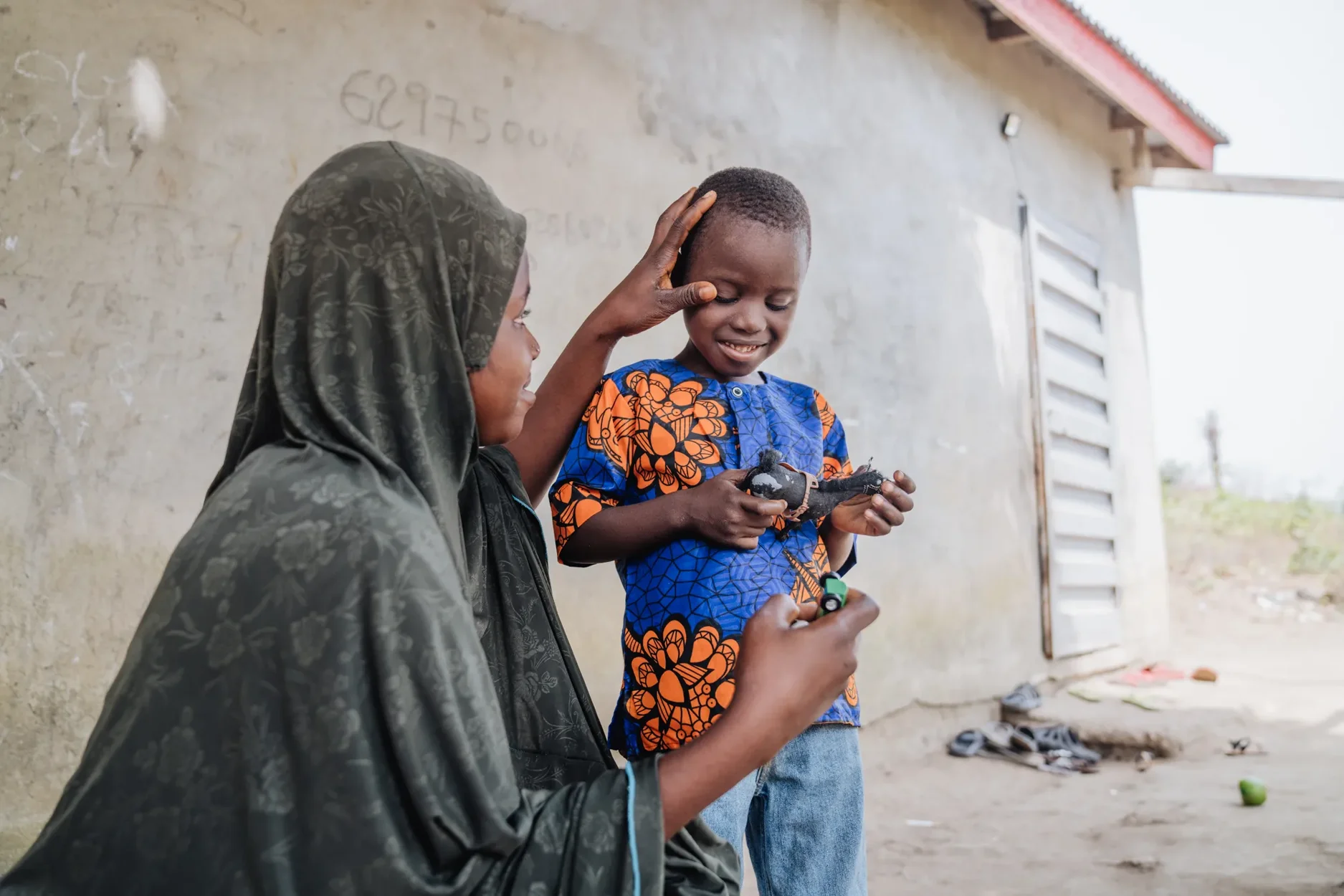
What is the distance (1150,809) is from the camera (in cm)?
460

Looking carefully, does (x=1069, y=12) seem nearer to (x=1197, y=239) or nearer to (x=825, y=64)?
(x=825, y=64)

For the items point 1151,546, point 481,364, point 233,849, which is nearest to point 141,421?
point 481,364

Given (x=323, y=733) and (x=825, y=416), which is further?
(x=825, y=416)

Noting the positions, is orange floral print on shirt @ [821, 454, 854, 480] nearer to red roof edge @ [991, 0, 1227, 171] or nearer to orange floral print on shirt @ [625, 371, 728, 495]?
orange floral print on shirt @ [625, 371, 728, 495]

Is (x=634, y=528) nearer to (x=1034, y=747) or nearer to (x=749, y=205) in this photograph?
(x=749, y=205)

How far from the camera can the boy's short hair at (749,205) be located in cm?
197

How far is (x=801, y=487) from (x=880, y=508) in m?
0.16

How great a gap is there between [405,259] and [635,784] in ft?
2.26

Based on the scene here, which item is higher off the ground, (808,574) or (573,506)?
(573,506)

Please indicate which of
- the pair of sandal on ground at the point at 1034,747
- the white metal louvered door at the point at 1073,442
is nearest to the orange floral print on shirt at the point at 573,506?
the pair of sandal on ground at the point at 1034,747

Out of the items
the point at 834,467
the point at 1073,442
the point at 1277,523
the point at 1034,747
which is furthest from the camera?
the point at 1277,523

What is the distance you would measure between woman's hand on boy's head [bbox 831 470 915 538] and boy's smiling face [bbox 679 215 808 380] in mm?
323

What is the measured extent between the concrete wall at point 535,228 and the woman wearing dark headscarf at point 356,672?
6.09 ft

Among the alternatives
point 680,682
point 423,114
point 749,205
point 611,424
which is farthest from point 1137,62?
point 680,682
